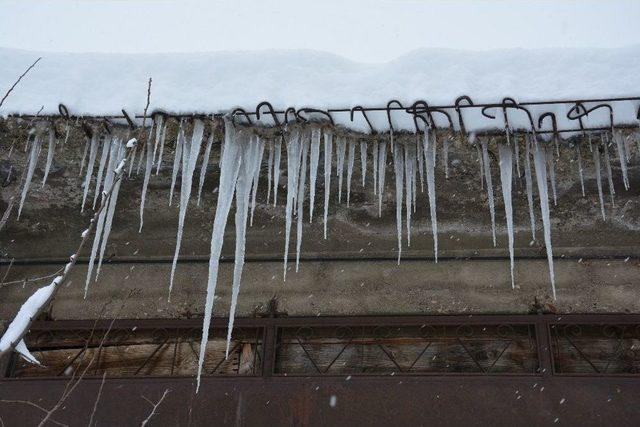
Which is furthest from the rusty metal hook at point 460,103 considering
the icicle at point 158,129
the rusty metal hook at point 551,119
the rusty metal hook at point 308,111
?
Answer: the icicle at point 158,129

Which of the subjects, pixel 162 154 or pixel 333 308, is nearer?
pixel 162 154

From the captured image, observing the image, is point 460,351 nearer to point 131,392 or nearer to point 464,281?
point 464,281

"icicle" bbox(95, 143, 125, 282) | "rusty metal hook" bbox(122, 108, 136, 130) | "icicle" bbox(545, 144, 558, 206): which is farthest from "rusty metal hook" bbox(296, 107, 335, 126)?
"icicle" bbox(545, 144, 558, 206)

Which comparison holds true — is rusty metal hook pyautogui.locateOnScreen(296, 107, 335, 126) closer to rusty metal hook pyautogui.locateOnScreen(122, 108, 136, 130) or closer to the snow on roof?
the snow on roof

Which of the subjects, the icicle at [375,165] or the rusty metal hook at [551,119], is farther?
the icicle at [375,165]

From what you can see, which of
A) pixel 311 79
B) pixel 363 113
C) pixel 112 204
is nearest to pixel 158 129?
pixel 112 204

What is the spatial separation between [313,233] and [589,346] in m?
2.00

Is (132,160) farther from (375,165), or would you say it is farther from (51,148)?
(375,165)

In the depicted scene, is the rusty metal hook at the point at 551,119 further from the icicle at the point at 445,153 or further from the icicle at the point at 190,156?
the icicle at the point at 190,156

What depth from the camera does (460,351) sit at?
13.3 feet

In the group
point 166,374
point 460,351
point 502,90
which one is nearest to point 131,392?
point 166,374

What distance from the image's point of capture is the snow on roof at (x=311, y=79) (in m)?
A: 2.92

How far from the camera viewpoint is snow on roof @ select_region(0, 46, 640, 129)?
9.57ft

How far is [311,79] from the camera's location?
10.1ft
